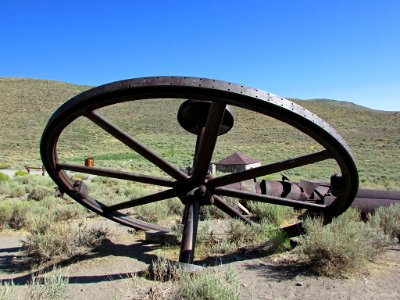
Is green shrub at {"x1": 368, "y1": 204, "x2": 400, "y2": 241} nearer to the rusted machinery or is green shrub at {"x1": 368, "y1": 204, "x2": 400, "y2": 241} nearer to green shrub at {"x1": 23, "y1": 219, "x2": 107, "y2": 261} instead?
the rusted machinery

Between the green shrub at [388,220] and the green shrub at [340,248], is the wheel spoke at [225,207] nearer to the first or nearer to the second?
the green shrub at [340,248]

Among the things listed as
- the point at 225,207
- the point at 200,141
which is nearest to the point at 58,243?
the point at 200,141

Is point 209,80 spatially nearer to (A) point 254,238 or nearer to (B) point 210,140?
(B) point 210,140

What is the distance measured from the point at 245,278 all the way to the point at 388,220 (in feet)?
9.90

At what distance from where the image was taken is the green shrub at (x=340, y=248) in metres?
4.36

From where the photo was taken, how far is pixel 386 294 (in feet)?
12.6

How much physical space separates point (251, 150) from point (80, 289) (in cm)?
4390

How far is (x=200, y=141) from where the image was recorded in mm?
5062

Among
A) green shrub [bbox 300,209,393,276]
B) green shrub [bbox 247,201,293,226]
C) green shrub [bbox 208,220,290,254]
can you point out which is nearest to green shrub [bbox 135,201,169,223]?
green shrub [bbox 247,201,293,226]

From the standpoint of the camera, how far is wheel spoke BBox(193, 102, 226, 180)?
3.74 metres

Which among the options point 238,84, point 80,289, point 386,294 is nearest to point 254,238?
point 386,294

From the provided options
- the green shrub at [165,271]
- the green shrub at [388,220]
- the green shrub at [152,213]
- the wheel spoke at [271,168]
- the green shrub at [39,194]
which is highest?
the wheel spoke at [271,168]

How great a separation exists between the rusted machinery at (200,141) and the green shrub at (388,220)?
0.79 metres

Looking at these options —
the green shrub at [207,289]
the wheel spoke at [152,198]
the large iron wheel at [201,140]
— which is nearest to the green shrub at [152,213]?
the large iron wheel at [201,140]
